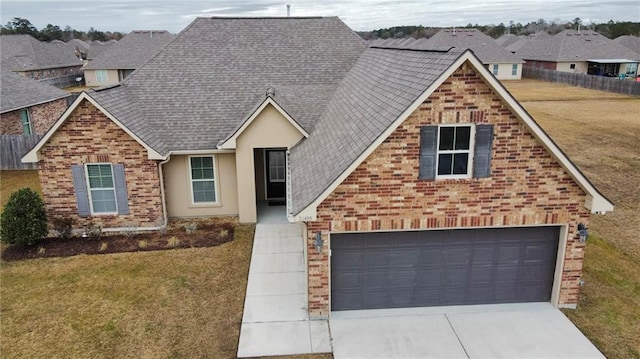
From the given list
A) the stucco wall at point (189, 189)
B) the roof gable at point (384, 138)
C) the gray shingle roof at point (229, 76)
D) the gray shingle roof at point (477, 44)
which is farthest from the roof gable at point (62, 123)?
the gray shingle roof at point (477, 44)

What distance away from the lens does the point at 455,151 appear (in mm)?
9836

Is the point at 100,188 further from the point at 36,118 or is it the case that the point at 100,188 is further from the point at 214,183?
the point at 36,118

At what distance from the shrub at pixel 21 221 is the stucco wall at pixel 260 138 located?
20.3ft

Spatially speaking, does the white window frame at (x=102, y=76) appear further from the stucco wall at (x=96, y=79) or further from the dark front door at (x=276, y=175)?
the dark front door at (x=276, y=175)

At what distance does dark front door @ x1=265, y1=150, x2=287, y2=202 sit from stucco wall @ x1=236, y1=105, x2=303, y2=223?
214cm

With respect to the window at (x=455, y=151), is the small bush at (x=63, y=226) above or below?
below

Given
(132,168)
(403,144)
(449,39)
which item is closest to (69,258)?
(132,168)

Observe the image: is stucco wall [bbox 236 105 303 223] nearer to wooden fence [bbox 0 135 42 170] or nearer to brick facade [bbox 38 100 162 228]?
brick facade [bbox 38 100 162 228]

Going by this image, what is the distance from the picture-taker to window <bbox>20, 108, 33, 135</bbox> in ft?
85.7

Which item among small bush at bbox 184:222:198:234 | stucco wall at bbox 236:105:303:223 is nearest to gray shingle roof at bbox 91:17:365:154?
stucco wall at bbox 236:105:303:223

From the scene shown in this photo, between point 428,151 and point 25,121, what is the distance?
24954 millimetres

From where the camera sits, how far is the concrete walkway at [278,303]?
383 inches

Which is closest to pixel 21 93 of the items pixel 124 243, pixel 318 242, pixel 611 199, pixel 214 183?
pixel 214 183

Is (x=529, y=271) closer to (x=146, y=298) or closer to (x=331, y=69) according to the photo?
(x=146, y=298)
